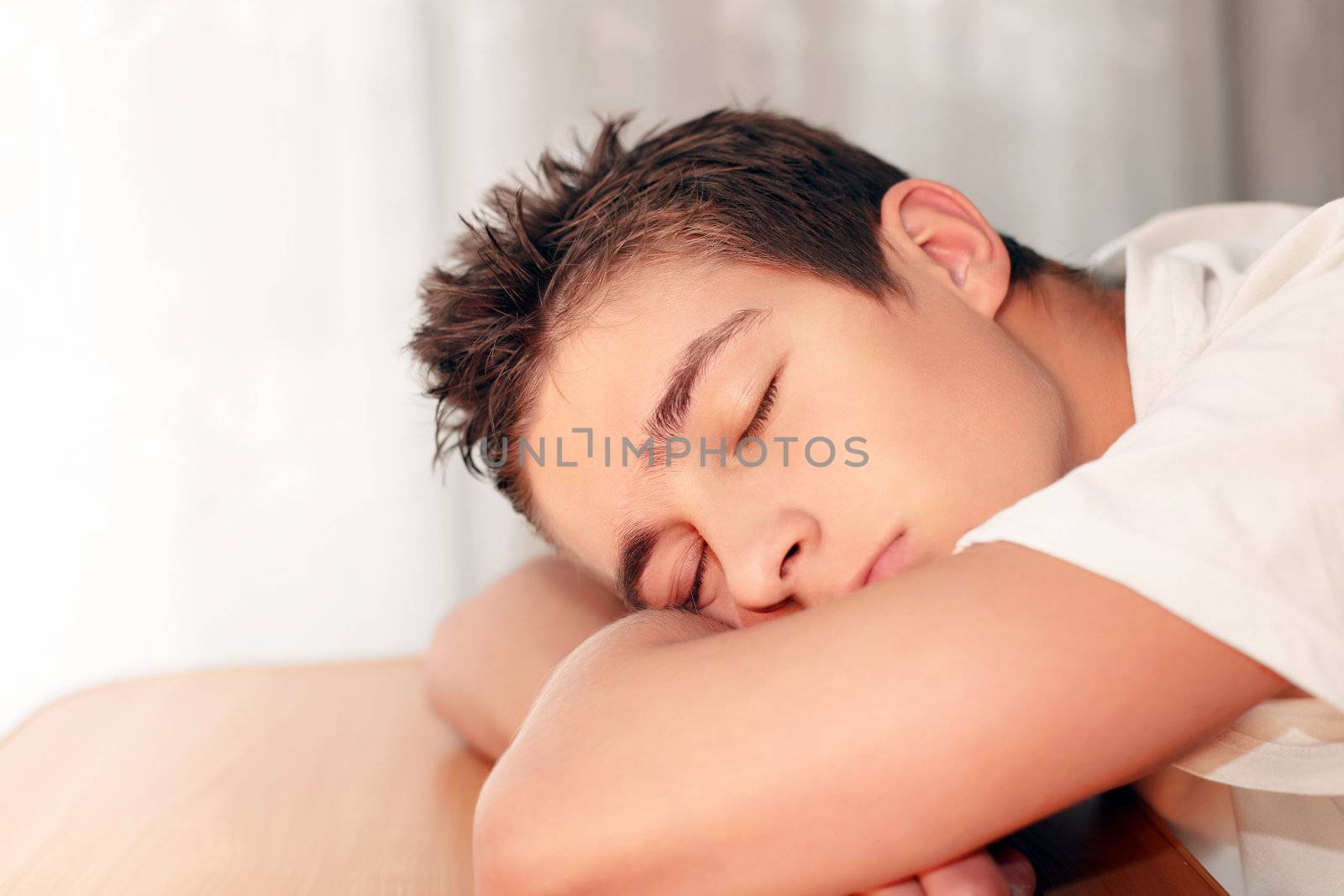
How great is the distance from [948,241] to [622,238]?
23cm

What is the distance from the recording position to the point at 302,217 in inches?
48.3

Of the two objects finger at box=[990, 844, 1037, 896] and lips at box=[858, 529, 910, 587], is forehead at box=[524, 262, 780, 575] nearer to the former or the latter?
lips at box=[858, 529, 910, 587]

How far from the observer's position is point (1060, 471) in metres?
0.64

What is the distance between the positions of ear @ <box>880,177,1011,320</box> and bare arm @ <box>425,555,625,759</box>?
322mm

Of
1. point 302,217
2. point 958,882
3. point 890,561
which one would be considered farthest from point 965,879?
point 302,217

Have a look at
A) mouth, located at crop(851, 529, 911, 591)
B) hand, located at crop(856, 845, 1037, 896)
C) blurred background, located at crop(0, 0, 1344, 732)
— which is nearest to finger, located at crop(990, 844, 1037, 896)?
hand, located at crop(856, 845, 1037, 896)

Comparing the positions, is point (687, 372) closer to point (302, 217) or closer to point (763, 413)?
point (763, 413)

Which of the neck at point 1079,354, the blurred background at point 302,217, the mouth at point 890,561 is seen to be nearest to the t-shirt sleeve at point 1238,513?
the mouth at point 890,561

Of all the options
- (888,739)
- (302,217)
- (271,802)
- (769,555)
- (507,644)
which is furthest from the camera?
(302,217)

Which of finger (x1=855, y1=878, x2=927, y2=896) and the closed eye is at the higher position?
the closed eye

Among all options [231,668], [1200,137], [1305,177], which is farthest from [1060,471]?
[1305,177]

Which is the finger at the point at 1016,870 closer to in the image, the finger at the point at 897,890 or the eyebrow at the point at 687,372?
the finger at the point at 897,890

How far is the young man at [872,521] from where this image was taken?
1.36 feet

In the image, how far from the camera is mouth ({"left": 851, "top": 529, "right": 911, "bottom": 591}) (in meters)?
0.59
